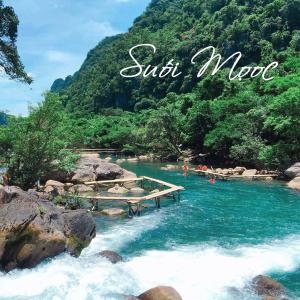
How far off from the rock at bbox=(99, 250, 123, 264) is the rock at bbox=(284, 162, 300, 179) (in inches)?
796

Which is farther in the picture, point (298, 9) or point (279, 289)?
point (298, 9)

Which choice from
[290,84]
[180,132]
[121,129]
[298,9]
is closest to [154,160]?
[180,132]

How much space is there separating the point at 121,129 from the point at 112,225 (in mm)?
51283

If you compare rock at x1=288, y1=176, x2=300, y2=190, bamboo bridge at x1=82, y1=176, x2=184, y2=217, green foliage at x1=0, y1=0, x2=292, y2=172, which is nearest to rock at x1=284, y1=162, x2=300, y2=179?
rock at x1=288, y1=176, x2=300, y2=190

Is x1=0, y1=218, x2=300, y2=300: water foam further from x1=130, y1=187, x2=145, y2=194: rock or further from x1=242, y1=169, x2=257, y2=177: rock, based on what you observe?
x1=242, y1=169, x2=257, y2=177: rock

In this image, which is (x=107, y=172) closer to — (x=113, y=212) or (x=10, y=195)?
(x=113, y=212)

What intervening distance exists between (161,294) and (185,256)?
14.4 ft

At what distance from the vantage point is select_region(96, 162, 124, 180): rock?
33.0 m

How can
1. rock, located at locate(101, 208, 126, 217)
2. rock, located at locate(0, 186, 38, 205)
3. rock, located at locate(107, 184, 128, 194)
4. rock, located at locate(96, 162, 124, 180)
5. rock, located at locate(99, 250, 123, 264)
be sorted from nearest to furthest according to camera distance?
rock, located at locate(99, 250, 123, 264) < rock, located at locate(0, 186, 38, 205) < rock, located at locate(101, 208, 126, 217) < rock, located at locate(107, 184, 128, 194) < rock, located at locate(96, 162, 124, 180)

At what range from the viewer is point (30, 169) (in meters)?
23.8

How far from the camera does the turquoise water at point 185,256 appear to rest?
1198cm

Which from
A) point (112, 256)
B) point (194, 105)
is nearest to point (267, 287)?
point (112, 256)

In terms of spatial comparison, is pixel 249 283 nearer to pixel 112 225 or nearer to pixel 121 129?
pixel 112 225

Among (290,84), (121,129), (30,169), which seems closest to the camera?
(30,169)
